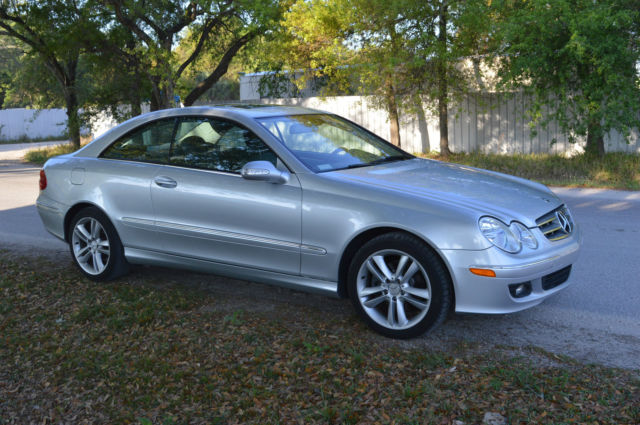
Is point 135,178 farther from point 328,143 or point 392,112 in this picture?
point 392,112

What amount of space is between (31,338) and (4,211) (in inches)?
262

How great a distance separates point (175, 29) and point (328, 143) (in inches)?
658

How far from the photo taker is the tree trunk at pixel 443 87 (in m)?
16.2

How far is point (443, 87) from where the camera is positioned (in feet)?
57.8

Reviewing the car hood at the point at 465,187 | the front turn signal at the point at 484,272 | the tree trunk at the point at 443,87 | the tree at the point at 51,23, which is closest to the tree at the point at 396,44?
the tree trunk at the point at 443,87

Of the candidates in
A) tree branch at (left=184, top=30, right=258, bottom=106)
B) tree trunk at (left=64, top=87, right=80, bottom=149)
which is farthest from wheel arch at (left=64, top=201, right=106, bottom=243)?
tree trunk at (left=64, top=87, right=80, bottom=149)

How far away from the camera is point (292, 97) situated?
79.7ft

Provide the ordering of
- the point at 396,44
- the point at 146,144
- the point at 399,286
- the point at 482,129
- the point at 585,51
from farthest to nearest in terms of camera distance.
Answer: the point at 482,129 → the point at 396,44 → the point at 585,51 → the point at 146,144 → the point at 399,286

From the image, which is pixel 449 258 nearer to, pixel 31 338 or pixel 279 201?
pixel 279 201

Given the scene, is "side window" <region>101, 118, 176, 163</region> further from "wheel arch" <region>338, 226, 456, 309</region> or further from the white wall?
the white wall

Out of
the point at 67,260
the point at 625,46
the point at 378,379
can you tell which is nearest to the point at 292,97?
the point at 625,46

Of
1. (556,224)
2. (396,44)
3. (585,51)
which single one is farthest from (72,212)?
(396,44)

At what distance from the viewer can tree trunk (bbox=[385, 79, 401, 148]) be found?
1848 centimetres

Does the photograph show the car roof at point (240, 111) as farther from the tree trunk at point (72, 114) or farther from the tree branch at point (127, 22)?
the tree trunk at point (72, 114)
